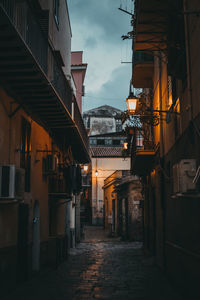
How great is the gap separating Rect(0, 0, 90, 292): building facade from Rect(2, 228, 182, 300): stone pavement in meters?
0.54

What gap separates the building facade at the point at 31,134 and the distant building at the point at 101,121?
36.8 m

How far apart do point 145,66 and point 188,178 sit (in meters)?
9.11

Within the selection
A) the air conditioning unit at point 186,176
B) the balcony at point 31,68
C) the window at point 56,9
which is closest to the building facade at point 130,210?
the balcony at point 31,68

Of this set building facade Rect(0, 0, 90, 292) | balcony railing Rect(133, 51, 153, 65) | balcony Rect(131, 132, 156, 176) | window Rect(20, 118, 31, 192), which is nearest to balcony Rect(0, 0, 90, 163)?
building facade Rect(0, 0, 90, 292)

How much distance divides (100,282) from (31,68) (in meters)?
6.07

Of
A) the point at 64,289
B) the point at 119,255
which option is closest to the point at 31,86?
the point at 64,289

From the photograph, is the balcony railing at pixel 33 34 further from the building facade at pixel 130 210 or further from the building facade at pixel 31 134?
the building facade at pixel 130 210

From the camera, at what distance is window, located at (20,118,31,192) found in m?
10.9

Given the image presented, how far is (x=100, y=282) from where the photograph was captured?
35.5ft

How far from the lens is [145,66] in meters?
15.2

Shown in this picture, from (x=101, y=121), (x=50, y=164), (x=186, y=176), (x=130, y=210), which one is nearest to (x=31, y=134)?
(x=50, y=164)

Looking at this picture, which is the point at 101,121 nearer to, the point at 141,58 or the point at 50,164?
the point at 141,58

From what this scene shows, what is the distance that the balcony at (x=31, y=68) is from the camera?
726 centimetres

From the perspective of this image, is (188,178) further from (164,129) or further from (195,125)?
(164,129)
